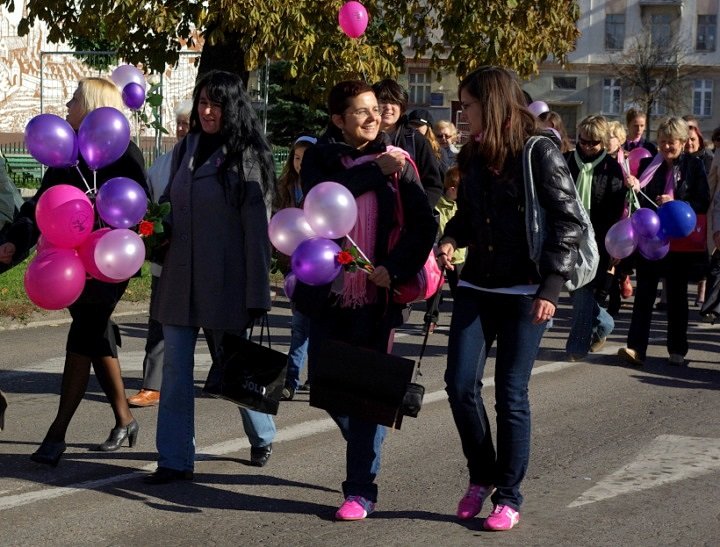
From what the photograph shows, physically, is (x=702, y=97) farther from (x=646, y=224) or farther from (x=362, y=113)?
(x=362, y=113)

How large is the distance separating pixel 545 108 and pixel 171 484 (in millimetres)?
6461

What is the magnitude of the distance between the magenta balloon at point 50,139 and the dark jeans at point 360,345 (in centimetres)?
147

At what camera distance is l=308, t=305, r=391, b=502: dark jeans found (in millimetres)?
5672

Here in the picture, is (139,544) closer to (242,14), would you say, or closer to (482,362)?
(482,362)

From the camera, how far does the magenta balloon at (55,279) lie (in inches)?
232

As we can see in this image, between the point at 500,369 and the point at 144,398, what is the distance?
3389mm

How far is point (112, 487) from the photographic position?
6.21m

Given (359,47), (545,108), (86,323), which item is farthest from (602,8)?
(86,323)

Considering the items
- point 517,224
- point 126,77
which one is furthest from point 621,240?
point 517,224

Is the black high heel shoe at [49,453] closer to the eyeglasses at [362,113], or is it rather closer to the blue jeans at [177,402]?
the blue jeans at [177,402]

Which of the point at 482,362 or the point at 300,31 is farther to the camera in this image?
the point at 300,31

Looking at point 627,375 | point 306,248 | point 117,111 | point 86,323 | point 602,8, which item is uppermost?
point 602,8

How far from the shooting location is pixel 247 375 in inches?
236

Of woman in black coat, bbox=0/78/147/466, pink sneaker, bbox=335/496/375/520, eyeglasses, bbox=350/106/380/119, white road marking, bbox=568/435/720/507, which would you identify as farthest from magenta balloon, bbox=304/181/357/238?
white road marking, bbox=568/435/720/507
